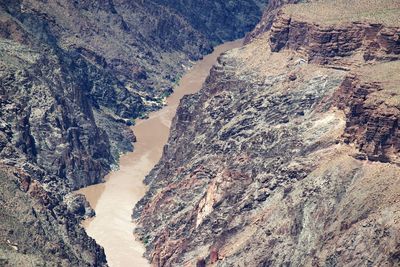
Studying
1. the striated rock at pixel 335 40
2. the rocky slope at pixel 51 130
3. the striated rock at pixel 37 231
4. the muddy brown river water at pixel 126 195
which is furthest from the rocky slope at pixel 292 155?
the rocky slope at pixel 51 130

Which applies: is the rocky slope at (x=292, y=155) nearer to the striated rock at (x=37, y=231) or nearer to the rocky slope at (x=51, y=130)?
the striated rock at (x=37, y=231)

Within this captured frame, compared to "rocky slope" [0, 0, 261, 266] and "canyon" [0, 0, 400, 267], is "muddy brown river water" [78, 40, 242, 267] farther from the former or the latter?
"rocky slope" [0, 0, 261, 266]

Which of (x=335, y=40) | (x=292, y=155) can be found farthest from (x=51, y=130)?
(x=292, y=155)

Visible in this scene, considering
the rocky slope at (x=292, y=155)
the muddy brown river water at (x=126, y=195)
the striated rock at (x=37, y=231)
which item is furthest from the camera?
the muddy brown river water at (x=126, y=195)

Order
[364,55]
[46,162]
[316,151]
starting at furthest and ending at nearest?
[46,162], [364,55], [316,151]

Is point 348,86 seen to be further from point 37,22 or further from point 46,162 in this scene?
point 37,22

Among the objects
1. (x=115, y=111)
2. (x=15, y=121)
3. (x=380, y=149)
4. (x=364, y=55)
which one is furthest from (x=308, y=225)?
(x=115, y=111)

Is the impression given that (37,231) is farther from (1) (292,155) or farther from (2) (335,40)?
(2) (335,40)
